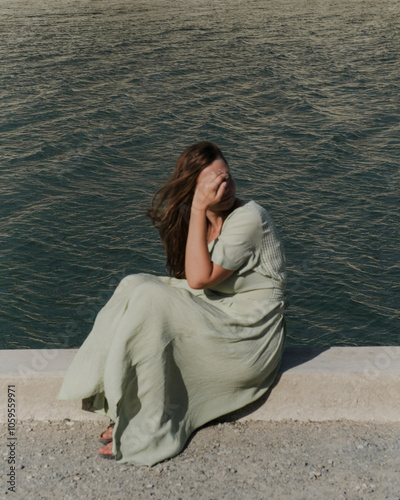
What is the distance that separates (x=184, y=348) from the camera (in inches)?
167

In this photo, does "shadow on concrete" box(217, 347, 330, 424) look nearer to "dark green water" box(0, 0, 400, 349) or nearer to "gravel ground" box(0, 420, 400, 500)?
"gravel ground" box(0, 420, 400, 500)

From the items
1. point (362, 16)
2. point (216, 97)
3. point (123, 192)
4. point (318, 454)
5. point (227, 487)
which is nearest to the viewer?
point (227, 487)

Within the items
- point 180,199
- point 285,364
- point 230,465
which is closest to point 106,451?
point 230,465

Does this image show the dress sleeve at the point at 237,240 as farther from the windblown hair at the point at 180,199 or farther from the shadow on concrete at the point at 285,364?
the shadow on concrete at the point at 285,364

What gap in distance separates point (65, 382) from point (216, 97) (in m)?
12.1

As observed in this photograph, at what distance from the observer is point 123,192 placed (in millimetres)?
11742

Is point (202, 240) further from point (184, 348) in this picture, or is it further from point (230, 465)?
point (230, 465)

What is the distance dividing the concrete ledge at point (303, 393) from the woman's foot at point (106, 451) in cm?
35

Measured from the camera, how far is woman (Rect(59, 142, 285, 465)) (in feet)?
13.5

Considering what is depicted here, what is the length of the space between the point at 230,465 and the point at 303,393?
64cm

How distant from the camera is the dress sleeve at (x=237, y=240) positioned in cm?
432

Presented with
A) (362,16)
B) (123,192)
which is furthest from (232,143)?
(362,16)

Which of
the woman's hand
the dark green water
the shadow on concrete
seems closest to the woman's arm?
the woman's hand

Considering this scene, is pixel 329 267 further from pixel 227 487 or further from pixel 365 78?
pixel 365 78
